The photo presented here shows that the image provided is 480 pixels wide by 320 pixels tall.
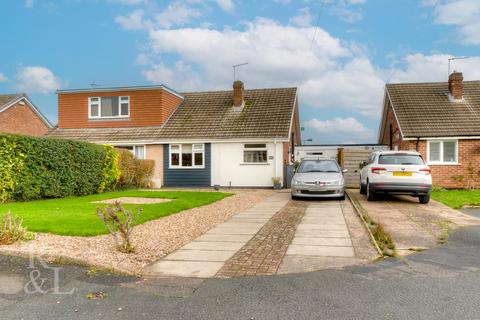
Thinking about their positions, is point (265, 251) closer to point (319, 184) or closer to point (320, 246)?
point (320, 246)

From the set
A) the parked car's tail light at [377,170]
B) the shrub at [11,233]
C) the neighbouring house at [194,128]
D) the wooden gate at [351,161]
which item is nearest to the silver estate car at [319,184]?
Answer: the parked car's tail light at [377,170]

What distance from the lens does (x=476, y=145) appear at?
66.1ft

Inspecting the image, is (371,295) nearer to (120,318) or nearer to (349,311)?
(349,311)

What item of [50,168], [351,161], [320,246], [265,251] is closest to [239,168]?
[351,161]

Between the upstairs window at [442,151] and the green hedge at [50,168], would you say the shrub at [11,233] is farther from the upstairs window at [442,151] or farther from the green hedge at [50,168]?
the upstairs window at [442,151]

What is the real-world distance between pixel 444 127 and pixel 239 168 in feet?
33.8

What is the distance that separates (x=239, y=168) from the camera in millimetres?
22250

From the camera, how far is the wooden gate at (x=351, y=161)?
23.3 metres

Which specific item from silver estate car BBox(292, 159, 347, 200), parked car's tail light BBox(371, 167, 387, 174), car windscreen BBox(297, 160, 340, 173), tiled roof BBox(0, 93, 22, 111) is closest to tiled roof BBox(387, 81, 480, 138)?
car windscreen BBox(297, 160, 340, 173)

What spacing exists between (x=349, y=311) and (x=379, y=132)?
27780 millimetres

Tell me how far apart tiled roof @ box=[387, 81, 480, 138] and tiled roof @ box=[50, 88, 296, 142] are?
19.2 feet

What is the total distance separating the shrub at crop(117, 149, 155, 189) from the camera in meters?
19.9

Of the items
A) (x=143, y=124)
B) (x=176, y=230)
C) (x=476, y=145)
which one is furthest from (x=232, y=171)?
(x=176, y=230)

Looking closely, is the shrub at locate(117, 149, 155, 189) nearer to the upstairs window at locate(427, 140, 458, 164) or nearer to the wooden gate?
the wooden gate
